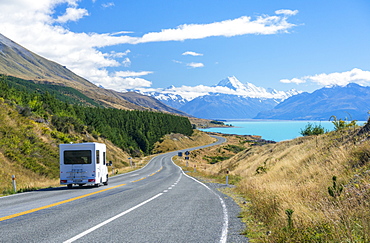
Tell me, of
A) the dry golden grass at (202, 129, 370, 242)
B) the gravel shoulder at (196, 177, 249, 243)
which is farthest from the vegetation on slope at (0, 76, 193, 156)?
the dry golden grass at (202, 129, 370, 242)

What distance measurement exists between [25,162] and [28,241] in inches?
1131

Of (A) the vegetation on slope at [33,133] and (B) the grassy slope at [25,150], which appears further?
(A) the vegetation on slope at [33,133]

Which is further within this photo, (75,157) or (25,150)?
(25,150)

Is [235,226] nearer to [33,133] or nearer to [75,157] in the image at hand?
[75,157]

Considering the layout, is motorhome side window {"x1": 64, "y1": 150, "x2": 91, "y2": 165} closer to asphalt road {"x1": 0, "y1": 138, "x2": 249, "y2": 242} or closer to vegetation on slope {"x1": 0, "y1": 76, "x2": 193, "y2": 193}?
vegetation on slope {"x1": 0, "y1": 76, "x2": 193, "y2": 193}

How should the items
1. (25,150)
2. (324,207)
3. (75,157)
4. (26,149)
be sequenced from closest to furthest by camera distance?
(324,207) < (75,157) < (25,150) < (26,149)

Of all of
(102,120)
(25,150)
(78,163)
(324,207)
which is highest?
(102,120)

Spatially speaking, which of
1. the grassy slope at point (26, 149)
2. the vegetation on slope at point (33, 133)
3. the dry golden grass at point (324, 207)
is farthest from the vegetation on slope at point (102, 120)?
the dry golden grass at point (324, 207)

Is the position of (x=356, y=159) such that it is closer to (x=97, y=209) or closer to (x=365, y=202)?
(x=365, y=202)

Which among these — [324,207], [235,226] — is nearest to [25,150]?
[235,226]

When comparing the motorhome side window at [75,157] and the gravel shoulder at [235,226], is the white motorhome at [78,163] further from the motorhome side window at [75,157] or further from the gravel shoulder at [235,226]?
the gravel shoulder at [235,226]

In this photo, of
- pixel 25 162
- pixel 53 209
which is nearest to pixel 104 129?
pixel 25 162

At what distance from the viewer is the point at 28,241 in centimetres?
672

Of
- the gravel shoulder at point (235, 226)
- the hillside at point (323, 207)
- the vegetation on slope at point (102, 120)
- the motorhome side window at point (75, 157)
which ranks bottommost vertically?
the gravel shoulder at point (235, 226)
